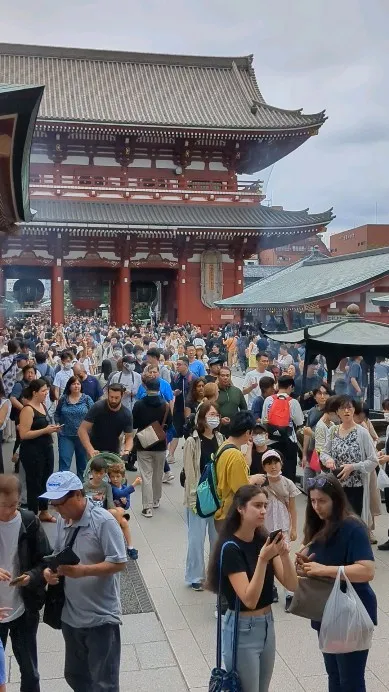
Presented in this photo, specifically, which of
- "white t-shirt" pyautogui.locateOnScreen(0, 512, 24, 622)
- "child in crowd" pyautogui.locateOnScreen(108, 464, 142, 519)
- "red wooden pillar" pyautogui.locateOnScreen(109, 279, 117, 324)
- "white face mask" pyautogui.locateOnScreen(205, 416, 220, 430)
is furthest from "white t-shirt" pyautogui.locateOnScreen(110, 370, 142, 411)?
"red wooden pillar" pyautogui.locateOnScreen(109, 279, 117, 324)

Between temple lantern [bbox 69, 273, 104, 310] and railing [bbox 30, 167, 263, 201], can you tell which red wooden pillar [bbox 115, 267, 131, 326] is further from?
temple lantern [bbox 69, 273, 104, 310]

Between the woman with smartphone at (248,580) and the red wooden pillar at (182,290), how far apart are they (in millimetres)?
25142

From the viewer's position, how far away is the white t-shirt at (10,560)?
3459mm

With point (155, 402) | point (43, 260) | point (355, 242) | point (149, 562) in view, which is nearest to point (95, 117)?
point (43, 260)

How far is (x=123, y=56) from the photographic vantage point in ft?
108

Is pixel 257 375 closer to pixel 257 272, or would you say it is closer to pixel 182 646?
pixel 182 646

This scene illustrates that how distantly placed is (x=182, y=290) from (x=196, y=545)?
23.1 m

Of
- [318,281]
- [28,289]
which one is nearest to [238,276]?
[318,281]

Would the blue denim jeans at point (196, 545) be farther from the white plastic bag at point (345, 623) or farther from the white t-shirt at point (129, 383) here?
the white t-shirt at point (129, 383)

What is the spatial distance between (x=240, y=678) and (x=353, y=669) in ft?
2.11

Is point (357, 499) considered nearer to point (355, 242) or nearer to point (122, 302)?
point (122, 302)

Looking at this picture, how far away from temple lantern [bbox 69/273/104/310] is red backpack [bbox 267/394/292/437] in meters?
25.9

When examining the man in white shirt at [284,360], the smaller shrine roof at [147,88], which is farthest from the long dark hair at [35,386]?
the smaller shrine roof at [147,88]

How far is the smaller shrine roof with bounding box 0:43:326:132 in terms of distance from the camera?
28.3 m
